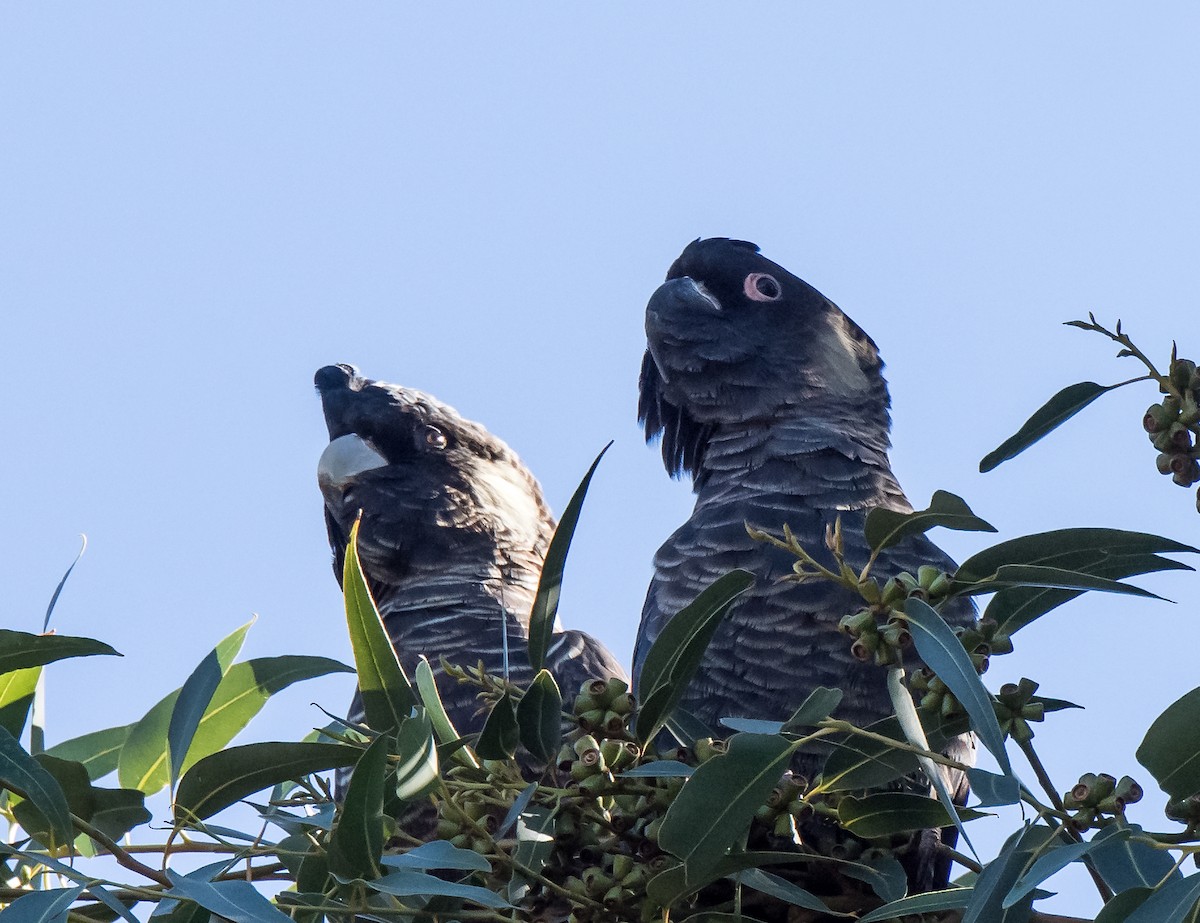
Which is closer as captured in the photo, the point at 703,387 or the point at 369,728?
the point at 369,728

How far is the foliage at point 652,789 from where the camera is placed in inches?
52.1

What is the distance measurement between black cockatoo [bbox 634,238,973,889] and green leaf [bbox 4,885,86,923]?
1.15 metres

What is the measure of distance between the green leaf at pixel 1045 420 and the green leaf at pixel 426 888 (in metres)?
0.72

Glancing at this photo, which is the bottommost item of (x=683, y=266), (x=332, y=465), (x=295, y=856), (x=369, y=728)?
(x=295, y=856)

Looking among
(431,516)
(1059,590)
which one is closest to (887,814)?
(1059,590)

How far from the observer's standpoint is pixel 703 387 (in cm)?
300

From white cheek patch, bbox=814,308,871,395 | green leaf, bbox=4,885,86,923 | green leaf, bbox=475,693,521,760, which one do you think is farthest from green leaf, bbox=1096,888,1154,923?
white cheek patch, bbox=814,308,871,395

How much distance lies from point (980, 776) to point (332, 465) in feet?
7.71

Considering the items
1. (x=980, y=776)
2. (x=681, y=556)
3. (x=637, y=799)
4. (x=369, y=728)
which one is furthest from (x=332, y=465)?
(x=980, y=776)

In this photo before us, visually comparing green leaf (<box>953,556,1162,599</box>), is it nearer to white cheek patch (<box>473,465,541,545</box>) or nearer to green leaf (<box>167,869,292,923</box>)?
green leaf (<box>167,869,292,923</box>)

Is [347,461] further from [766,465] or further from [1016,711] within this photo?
[1016,711]

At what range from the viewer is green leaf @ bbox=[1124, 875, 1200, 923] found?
1214mm

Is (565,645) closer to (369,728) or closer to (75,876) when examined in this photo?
(369,728)

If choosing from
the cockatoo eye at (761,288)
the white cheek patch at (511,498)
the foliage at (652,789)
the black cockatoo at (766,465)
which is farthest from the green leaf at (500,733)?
the white cheek patch at (511,498)
